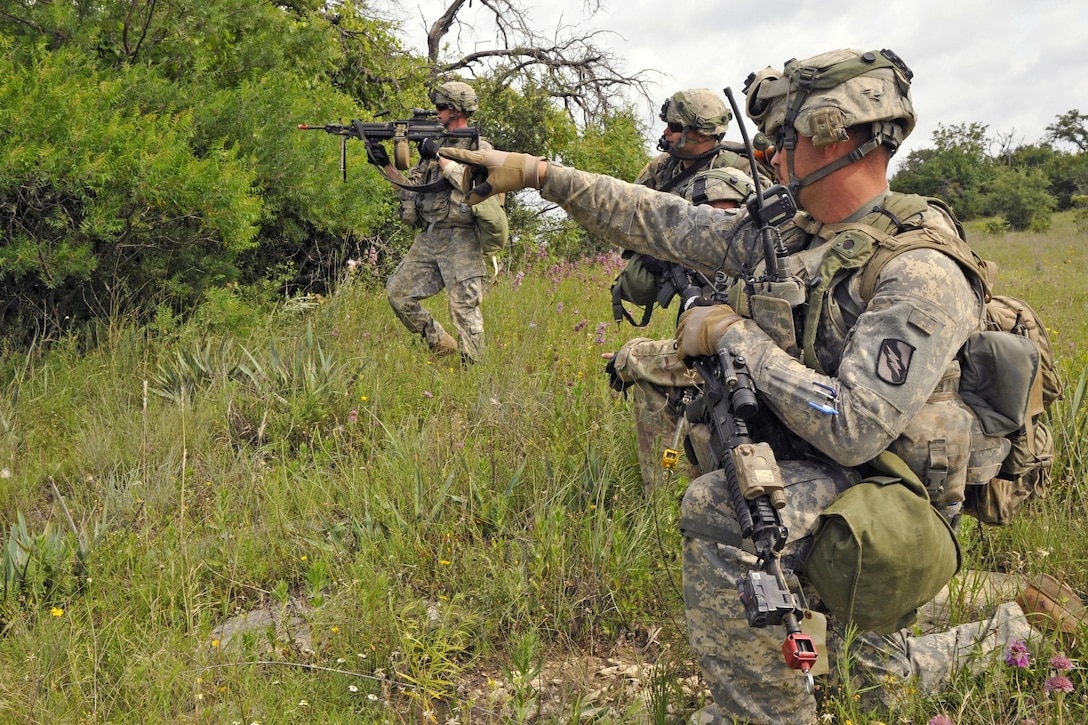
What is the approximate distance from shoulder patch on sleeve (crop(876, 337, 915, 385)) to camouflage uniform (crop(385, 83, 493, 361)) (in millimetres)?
4136

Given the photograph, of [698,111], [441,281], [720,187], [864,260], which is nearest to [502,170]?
[864,260]

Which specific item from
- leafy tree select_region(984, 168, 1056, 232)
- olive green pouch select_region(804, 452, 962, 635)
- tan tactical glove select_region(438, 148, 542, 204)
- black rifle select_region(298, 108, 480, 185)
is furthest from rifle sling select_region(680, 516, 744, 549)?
leafy tree select_region(984, 168, 1056, 232)

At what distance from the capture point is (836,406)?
212cm

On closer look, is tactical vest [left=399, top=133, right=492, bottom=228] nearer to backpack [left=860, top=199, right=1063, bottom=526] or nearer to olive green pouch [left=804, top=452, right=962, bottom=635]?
backpack [left=860, top=199, right=1063, bottom=526]

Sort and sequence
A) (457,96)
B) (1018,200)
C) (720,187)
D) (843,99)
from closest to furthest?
1. (843,99)
2. (720,187)
3. (457,96)
4. (1018,200)

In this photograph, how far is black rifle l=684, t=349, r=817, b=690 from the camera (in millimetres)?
1865

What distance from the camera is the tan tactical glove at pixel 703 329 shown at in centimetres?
233

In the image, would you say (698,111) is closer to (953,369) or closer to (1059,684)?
(953,369)

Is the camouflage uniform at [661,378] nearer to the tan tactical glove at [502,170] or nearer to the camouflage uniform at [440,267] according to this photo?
the tan tactical glove at [502,170]

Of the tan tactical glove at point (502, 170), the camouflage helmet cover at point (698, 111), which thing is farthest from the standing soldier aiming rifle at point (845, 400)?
the camouflage helmet cover at point (698, 111)

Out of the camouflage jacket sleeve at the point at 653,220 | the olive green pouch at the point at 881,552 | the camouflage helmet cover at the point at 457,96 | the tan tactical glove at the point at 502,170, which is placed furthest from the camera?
the camouflage helmet cover at the point at 457,96

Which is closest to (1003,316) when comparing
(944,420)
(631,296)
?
(944,420)

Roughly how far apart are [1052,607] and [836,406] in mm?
1252

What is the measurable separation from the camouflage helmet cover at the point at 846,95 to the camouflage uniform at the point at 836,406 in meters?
0.02
